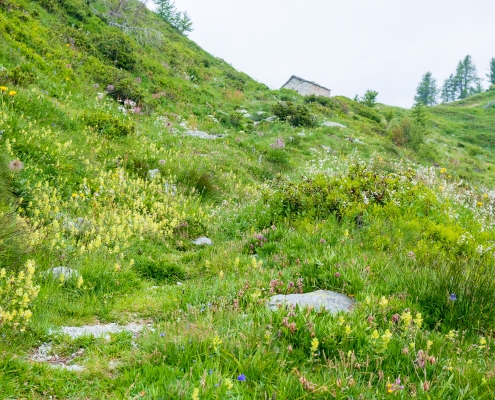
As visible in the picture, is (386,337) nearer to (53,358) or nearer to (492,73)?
(53,358)

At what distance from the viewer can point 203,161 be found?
10.9 meters

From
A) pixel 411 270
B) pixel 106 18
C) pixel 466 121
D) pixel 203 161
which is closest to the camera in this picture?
pixel 411 270

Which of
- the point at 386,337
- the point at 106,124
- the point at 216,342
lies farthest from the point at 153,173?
the point at 386,337

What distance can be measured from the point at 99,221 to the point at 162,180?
129 inches

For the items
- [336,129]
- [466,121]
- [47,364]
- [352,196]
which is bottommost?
[47,364]

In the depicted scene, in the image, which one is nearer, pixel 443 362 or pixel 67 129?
pixel 443 362

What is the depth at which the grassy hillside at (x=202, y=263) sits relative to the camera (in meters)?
2.56

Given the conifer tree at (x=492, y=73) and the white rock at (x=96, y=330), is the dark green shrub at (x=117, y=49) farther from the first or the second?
the conifer tree at (x=492, y=73)

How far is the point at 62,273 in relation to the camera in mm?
4055

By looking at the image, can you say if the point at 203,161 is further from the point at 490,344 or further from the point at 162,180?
the point at 490,344

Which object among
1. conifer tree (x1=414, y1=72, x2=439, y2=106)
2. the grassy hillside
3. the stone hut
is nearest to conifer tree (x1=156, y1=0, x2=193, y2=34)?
the stone hut

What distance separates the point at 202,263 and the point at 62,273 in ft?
6.91

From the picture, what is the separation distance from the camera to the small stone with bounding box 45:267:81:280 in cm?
403

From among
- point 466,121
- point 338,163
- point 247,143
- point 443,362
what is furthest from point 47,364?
point 466,121
